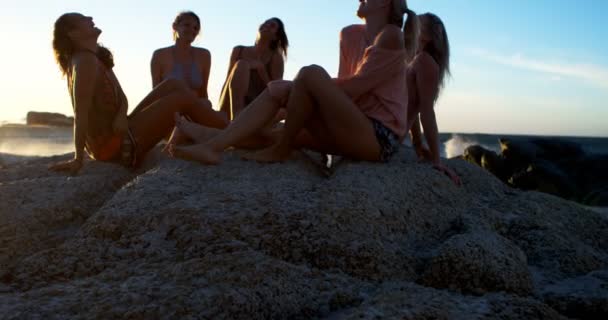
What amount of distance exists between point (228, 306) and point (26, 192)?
2.09 metres

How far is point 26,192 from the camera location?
3.69m

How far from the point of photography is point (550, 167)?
10.3m

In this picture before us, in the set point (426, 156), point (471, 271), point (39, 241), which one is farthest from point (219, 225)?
point (426, 156)

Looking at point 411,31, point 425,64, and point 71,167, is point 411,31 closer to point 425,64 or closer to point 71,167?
point 425,64

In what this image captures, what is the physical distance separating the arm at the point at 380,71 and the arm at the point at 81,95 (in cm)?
177

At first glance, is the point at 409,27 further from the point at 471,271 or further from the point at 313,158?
the point at 471,271

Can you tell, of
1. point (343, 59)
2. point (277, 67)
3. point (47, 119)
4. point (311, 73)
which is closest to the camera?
point (311, 73)

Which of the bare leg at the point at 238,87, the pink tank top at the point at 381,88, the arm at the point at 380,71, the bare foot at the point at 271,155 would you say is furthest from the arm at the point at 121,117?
the arm at the point at 380,71

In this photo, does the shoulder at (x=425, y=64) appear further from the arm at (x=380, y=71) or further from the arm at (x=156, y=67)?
the arm at (x=156, y=67)

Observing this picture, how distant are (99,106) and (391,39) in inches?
85.5

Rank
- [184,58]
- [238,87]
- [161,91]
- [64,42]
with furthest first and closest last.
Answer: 1. [184,58]
2. [238,87]
3. [161,91]
4. [64,42]

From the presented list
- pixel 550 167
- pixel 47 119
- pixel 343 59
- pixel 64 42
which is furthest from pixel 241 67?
pixel 47 119

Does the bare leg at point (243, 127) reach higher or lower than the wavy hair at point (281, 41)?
lower

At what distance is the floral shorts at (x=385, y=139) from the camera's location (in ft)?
13.3
